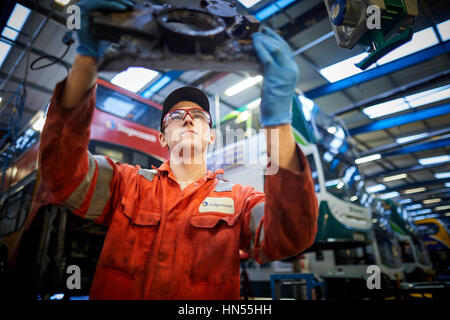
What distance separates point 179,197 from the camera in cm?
124

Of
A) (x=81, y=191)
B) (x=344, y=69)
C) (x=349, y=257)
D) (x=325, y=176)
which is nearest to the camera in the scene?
(x=81, y=191)

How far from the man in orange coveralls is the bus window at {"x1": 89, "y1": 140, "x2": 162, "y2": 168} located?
189cm

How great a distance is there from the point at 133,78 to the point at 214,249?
3.89ft

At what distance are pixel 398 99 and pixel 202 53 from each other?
2.02 meters

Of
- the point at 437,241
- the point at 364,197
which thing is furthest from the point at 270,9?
the point at 437,241

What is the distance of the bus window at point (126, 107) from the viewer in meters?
3.41

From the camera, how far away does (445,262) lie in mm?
9734

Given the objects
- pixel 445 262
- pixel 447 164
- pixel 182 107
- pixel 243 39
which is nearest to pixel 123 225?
pixel 182 107

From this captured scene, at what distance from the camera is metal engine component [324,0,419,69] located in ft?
3.80

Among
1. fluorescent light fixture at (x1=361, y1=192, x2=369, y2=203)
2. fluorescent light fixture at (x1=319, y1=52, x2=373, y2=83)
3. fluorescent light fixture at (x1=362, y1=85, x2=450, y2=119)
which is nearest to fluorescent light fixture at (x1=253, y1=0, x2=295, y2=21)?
fluorescent light fixture at (x1=319, y1=52, x2=373, y2=83)

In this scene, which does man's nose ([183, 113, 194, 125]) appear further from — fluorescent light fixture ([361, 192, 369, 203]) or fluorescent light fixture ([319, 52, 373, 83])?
fluorescent light fixture ([361, 192, 369, 203])

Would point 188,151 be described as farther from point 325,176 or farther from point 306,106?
point 306,106

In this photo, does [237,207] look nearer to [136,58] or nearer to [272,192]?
[272,192]

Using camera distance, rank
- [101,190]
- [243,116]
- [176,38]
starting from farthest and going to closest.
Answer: [243,116], [101,190], [176,38]
